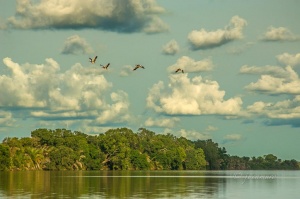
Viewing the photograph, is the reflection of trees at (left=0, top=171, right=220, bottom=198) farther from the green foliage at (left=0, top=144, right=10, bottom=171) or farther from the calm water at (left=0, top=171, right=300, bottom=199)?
the green foliage at (left=0, top=144, right=10, bottom=171)

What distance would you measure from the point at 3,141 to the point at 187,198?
443 ft

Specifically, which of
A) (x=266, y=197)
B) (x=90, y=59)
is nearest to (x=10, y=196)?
(x=90, y=59)

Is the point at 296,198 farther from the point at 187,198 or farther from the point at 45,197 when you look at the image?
the point at 45,197

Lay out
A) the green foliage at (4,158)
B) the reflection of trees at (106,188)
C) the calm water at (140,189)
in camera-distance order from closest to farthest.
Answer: the calm water at (140,189) < the reflection of trees at (106,188) < the green foliage at (4,158)

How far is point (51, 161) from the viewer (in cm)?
18862

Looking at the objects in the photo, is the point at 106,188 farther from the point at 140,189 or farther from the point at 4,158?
the point at 4,158

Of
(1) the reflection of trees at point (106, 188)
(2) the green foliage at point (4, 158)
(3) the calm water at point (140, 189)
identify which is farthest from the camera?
(2) the green foliage at point (4, 158)

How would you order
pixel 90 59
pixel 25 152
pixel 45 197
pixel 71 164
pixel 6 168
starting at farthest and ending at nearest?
pixel 71 164
pixel 25 152
pixel 6 168
pixel 90 59
pixel 45 197

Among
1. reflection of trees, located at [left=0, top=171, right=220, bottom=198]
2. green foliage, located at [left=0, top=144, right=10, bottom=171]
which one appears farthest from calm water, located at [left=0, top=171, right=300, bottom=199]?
green foliage, located at [left=0, top=144, right=10, bottom=171]

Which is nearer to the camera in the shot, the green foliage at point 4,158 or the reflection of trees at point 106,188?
the reflection of trees at point 106,188

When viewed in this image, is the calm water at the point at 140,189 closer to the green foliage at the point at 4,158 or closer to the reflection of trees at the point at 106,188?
the reflection of trees at the point at 106,188

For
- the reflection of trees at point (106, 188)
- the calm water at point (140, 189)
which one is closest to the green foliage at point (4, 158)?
the calm water at point (140, 189)

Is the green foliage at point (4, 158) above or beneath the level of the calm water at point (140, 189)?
above

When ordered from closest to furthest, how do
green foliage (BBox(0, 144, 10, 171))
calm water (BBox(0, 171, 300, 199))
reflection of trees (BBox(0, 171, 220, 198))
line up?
calm water (BBox(0, 171, 300, 199)), reflection of trees (BBox(0, 171, 220, 198)), green foliage (BBox(0, 144, 10, 171))
